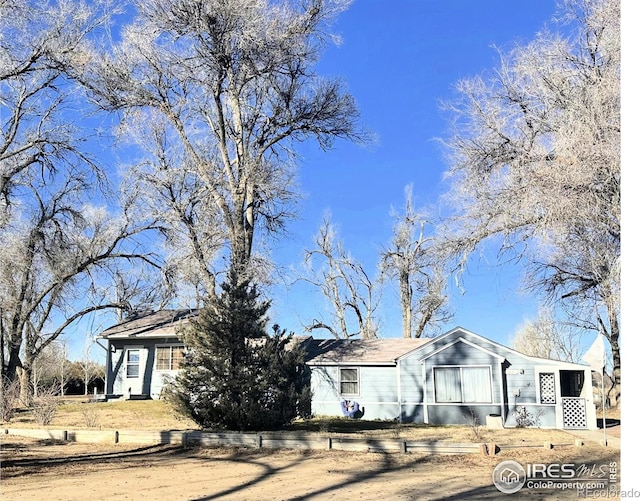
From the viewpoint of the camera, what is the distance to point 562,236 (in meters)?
10.6

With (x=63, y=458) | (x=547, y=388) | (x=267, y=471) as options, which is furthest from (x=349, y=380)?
(x=63, y=458)

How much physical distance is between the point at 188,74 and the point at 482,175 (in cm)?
1079

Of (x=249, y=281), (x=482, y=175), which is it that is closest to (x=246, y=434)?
(x=249, y=281)

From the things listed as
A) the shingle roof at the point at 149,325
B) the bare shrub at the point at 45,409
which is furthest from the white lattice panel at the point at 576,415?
the bare shrub at the point at 45,409

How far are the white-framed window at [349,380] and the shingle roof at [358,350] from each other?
0.37 meters

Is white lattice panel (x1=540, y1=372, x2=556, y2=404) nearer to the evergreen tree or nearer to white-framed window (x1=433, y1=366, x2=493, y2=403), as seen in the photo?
white-framed window (x1=433, y1=366, x2=493, y2=403)

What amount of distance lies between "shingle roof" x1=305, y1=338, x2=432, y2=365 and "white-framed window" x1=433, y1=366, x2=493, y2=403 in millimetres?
1653

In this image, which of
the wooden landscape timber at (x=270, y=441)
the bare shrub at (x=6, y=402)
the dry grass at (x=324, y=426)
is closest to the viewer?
the wooden landscape timber at (x=270, y=441)

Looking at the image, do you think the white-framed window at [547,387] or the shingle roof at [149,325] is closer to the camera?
the white-framed window at [547,387]

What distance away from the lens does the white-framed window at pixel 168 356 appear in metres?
25.3

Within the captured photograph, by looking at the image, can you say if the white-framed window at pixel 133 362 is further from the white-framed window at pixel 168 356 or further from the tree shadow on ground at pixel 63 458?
the tree shadow on ground at pixel 63 458

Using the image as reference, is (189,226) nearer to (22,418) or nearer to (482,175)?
(22,418)

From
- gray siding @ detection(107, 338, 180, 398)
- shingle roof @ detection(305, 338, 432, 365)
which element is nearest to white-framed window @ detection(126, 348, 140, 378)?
gray siding @ detection(107, 338, 180, 398)

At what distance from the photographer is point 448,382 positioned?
66.7ft
